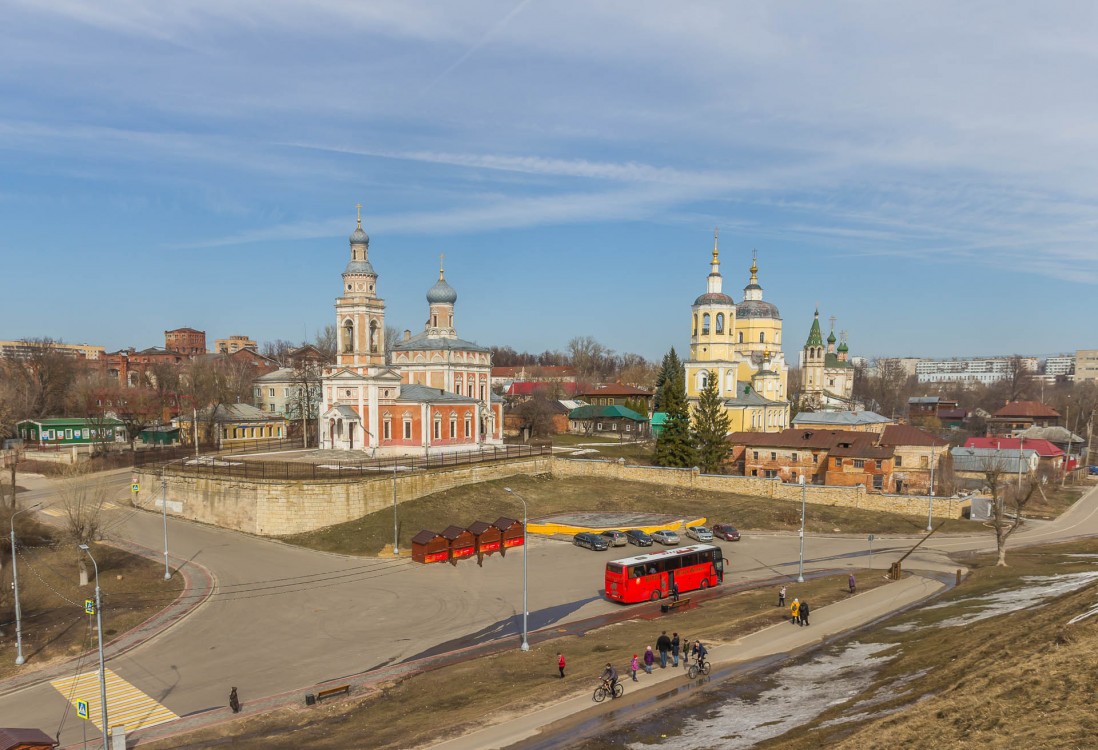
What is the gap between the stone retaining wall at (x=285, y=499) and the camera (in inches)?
1858

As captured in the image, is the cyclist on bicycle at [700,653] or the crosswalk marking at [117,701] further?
the cyclist on bicycle at [700,653]

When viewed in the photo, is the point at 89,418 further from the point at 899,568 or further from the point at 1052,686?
the point at 1052,686

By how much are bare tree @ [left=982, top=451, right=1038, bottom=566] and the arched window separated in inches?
1943

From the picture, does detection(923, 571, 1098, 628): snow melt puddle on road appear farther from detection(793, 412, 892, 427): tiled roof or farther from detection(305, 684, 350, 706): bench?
detection(793, 412, 892, 427): tiled roof

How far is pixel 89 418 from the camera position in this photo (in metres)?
77.2

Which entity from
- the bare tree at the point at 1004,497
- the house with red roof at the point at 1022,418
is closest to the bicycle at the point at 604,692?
the bare tree at the point at 1004,497

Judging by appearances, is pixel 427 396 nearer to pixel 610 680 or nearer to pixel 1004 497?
pixel 610 680

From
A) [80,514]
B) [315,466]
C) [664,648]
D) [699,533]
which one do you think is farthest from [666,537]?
[80,514]

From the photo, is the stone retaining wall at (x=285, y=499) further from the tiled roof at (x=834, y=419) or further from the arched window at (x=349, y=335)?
the tiled roof at (x=834, y=419)

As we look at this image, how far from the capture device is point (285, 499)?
4722 centimetres

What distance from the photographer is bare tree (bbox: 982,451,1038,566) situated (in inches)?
1535

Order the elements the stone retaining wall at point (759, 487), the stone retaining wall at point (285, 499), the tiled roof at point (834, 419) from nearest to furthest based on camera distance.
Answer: the stone retaining wall at point (285, 499)
the stone retaining wall at point (759, 487)
the tiled roof at point (834, 419)

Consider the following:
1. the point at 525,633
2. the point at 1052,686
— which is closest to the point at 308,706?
the point at 525,633

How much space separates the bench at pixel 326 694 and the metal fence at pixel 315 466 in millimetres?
23249
